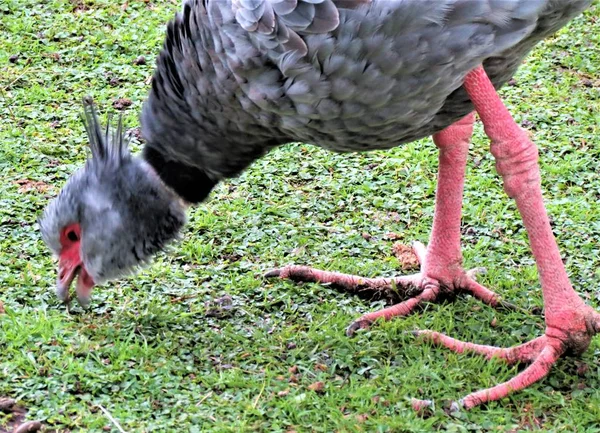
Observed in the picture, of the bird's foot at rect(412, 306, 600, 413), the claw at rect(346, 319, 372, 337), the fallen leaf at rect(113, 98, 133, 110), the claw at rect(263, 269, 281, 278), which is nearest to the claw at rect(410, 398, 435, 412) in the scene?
the bird's foot at rect(412, 306, 600, 413)

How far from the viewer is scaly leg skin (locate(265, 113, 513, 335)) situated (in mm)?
4129

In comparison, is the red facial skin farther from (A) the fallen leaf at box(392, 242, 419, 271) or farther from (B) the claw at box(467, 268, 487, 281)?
(B) the claw at box(467, 268, 487, 281)

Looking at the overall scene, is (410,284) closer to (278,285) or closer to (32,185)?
(278,285)

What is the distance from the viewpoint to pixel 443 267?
4.20 meters

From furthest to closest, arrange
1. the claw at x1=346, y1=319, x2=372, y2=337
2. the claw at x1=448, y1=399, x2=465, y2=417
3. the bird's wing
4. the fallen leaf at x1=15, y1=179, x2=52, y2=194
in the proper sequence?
1. the fallen leaf at x1=15, y1=179, x2=52, y2=194
2. the claw at x1=346, y1=319, x2=372, y2=337
3. the claw at x1=448, y1=399, x2=465, y2=417
4. the bird's wing

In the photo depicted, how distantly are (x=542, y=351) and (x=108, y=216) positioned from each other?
70.9 inches

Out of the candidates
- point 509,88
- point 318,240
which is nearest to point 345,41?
point 318,240

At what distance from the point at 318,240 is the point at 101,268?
1234 mm

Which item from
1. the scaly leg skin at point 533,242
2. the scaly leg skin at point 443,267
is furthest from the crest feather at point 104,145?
the scaly leg skin at point 533,242

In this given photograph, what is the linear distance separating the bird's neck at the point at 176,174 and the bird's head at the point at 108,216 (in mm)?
22

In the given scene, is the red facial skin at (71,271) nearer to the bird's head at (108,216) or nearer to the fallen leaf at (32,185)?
the bird's head at (108,216)

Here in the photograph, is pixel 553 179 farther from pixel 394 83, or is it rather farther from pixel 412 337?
pixel 394 83

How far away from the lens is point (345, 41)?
324 cm

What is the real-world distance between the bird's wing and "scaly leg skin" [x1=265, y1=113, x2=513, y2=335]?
1.08 m
